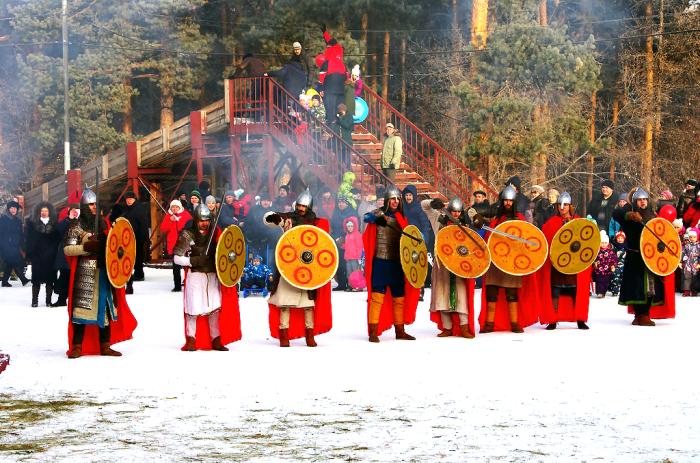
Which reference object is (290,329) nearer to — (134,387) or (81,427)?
(134,387)

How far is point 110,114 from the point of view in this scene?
132ft

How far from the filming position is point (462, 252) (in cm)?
1290

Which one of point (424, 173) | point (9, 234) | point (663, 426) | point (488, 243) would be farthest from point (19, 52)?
point (663, 426)

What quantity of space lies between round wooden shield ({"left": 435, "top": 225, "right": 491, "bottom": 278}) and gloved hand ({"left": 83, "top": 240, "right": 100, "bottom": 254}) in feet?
10.6

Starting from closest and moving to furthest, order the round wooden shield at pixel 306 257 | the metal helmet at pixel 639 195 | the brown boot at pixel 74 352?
the brown boot at pixel 74 352
the round wooden shield at pixel 306 257
the metal helmet at pixel 639 195

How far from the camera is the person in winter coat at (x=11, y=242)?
68.2 feet

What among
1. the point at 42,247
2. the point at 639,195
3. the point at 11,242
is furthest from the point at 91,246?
the point at 11,242

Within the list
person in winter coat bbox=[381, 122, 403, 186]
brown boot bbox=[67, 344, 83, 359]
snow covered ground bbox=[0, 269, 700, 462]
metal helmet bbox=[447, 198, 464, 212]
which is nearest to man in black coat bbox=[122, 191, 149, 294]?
person in winter coat bbox=[381, 122, 403, 186]

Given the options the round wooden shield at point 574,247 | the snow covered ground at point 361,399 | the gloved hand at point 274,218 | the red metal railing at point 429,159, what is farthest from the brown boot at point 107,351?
the red metal railing at point 429,159

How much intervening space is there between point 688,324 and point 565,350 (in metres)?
2.84

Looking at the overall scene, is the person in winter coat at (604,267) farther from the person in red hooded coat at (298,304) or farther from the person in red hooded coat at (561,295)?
the person in red hooded coat at (298,304)

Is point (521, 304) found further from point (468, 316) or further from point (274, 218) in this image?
point (274, 218)

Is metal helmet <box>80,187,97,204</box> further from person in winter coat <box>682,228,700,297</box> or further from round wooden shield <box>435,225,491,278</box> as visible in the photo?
person in winter coat <box>682,228,700,297</box>

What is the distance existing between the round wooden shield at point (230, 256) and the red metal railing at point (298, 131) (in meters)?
9.17
